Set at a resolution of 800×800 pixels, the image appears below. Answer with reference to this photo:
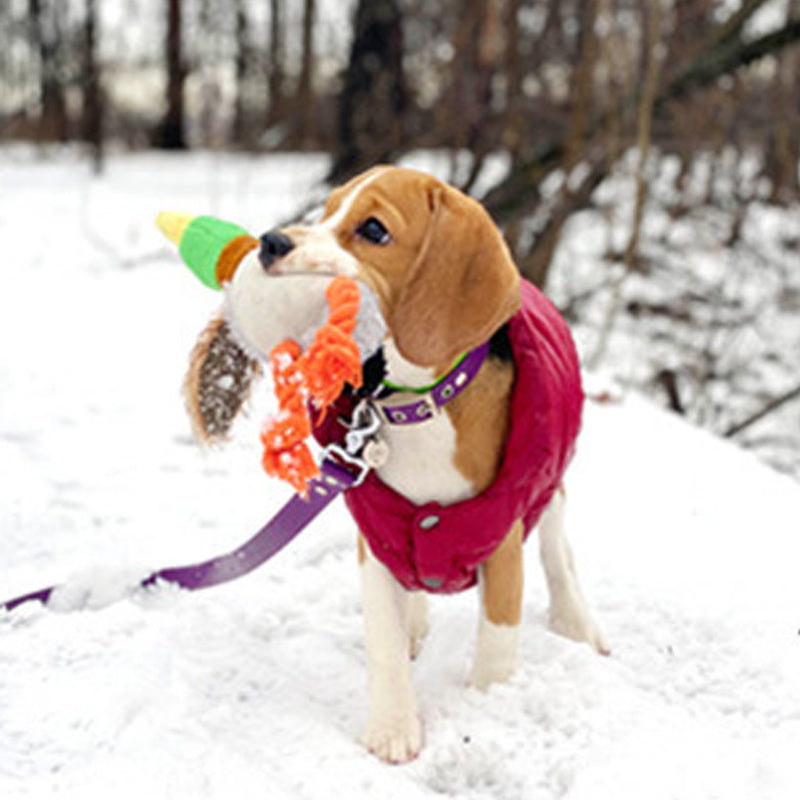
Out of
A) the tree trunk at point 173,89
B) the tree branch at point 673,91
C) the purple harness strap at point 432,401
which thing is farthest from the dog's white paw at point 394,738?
the tree trunk at point 173,89

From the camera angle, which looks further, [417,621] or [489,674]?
[417,621]

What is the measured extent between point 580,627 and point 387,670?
568 millimetres

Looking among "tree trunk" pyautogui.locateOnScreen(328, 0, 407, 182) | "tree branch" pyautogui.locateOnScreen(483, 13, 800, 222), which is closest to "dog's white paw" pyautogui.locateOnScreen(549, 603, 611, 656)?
"tree branch" pyautogui.locateOnScreen(483, 13, 800, 222)

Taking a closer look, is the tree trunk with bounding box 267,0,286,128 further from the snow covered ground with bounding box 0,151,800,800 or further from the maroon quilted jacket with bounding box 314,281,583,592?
the maroon quilted jacket with bounding box 314,281,583,592

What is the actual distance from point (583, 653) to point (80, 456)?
6.43 feet

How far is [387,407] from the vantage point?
162cm

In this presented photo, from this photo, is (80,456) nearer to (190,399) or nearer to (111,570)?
(111,570)

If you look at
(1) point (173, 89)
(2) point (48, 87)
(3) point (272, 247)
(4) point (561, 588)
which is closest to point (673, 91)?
(4) point (561, 588)

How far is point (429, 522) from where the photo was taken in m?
1.66

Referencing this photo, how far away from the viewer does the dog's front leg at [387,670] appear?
1.74m

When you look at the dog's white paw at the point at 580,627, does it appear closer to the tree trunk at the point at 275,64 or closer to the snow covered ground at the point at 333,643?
the snow covered ground at the point at 333,643

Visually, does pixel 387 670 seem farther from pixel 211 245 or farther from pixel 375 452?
pixel 211 245

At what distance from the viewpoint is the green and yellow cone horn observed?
1510mm

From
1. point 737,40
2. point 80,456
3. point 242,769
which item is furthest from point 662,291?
point 242,769
